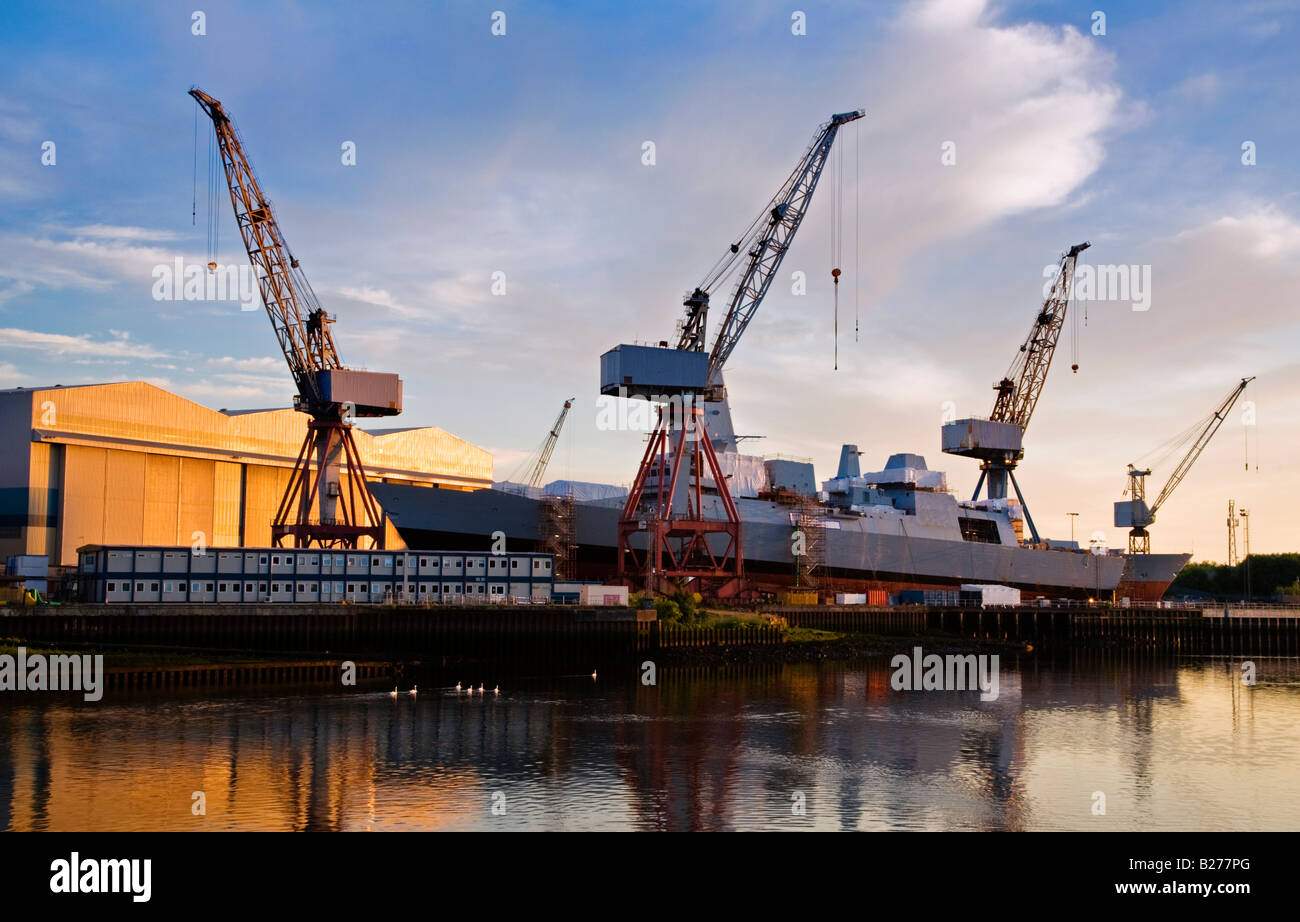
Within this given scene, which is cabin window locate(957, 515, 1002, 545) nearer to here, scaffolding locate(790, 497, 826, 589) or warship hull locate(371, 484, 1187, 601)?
warship hull locate(371, 484, 1187, 601)

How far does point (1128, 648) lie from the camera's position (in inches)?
3420

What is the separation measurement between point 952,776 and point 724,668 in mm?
28669

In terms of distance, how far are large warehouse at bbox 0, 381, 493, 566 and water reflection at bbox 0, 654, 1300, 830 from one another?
89.2 feet

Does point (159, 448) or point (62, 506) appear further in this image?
point (159, 448)

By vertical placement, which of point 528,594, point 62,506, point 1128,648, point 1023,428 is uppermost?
point 1023,428

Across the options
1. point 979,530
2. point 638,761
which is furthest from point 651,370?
point 979,530

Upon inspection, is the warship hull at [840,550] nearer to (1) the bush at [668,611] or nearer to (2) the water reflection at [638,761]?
(1) the bush at [668,611]

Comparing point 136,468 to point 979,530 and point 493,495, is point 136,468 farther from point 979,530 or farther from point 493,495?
point 979,530

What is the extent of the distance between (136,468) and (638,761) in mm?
48473

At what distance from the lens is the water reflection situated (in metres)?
26.4
